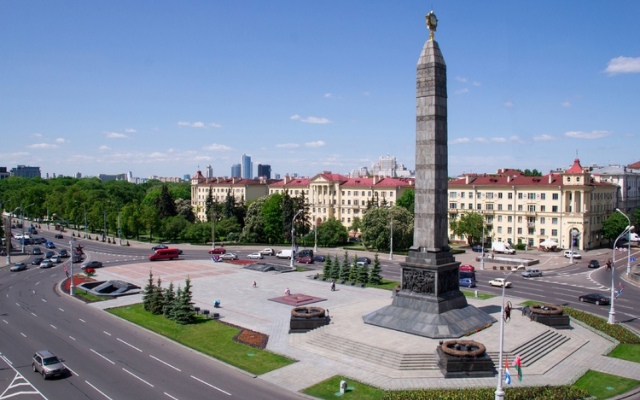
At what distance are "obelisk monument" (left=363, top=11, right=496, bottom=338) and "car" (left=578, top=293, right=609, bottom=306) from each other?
14.8 meters

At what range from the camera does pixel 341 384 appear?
73.7 ft

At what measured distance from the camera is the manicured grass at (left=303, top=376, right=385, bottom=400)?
875 inches

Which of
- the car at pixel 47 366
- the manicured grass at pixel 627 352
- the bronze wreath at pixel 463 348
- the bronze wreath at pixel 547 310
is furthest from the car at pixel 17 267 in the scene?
the manicured grass at pixel 627 352

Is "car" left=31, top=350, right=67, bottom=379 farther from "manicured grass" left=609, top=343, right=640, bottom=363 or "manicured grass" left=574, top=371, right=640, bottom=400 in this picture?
"manicured grass" left=609, top=343, right=640, bottom=363

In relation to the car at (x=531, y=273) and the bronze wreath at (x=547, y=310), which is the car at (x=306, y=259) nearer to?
the car at (x=531, y=273)

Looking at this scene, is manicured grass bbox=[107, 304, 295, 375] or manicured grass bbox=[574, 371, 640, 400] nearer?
manicured grass bbox=[574, 371, 640, 400]

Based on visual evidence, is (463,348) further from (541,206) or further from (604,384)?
(541,206)

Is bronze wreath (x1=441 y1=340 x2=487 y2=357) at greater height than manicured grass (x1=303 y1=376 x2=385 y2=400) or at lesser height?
greater

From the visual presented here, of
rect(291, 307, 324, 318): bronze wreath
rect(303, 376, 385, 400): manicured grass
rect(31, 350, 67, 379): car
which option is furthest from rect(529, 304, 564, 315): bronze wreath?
rect(31, 350, 67, 379): car

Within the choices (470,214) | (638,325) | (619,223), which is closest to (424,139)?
(638,325)

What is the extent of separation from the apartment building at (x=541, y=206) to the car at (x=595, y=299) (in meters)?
31.6

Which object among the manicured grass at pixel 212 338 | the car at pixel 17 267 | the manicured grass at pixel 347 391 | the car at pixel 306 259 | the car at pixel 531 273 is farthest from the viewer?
the car at pixel 306 259

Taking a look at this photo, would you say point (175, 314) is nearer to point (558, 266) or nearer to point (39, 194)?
point (558, 266)

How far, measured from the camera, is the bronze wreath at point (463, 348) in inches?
979
